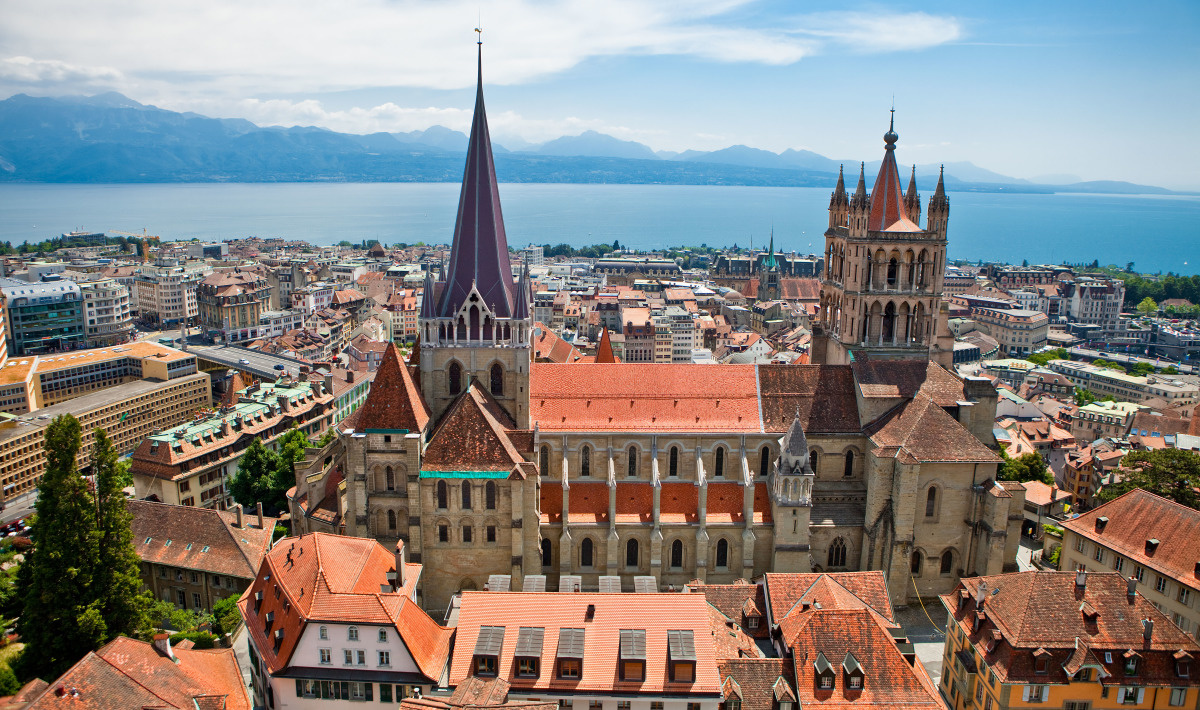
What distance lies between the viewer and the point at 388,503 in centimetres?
4644

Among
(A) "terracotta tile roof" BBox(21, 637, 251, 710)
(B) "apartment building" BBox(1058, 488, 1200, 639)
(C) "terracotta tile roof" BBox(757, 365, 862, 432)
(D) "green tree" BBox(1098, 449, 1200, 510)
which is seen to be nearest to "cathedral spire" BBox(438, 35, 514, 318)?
(C) "terracotta tile roof" BBox(757, 365, 862, 432)

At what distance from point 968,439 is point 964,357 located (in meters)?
110

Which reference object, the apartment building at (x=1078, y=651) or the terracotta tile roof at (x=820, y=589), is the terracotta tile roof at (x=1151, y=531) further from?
the terracotta tile roof at (x=820, y=589)

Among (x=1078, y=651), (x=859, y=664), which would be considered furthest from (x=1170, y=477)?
(x=859, y=664)

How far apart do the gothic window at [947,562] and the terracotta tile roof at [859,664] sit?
16.5 metres

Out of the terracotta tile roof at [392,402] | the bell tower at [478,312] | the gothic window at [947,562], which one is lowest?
the gothic window at [947,562]

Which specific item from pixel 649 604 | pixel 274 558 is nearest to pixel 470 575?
pixel 274 558

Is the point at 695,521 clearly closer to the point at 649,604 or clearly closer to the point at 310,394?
the point at 649,604

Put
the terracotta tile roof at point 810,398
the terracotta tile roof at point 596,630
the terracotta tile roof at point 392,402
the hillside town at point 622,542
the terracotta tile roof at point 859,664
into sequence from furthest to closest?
the terracotta tile roof at point 810,398 < the terracotta tile roof at point 392,402 < the hillside town at point 622,542 < the terracotta tile roof at point 596,630 < the terracotta tile roof at point 859,664

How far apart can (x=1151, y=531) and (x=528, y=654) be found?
120 feet

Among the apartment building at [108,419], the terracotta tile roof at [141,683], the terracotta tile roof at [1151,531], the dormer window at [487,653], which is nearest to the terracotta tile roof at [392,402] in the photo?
the terracotta tile roof at [141,683]

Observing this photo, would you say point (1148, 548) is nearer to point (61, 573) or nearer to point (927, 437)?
point (927, 437)

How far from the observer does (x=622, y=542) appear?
157 feet

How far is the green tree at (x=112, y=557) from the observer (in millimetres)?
40469
